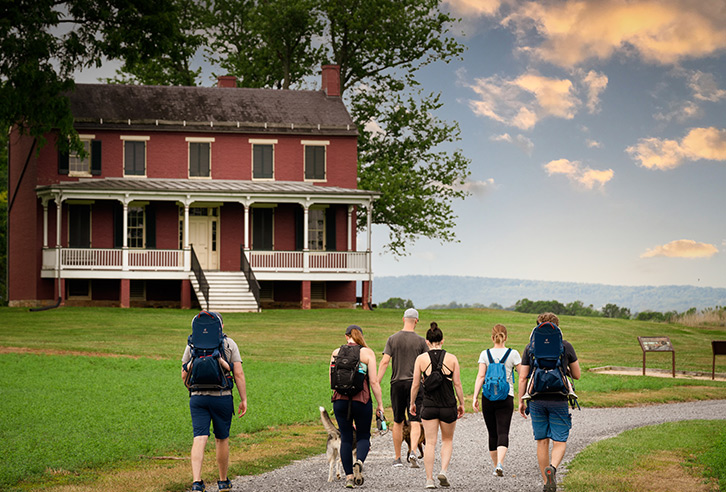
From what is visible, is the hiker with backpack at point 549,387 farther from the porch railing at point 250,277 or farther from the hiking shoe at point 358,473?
the porch railing at point 250,277

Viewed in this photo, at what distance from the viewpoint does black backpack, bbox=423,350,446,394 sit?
31.8 feet

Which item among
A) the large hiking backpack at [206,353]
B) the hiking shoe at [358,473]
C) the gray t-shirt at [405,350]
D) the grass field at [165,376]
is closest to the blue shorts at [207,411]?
the large hiking backpack at [206,353]

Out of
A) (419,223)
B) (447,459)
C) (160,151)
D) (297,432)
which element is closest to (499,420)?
(447,459)

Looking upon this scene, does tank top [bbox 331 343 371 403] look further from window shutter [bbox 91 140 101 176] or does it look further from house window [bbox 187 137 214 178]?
window shutter [bbox 91 140 101 176]

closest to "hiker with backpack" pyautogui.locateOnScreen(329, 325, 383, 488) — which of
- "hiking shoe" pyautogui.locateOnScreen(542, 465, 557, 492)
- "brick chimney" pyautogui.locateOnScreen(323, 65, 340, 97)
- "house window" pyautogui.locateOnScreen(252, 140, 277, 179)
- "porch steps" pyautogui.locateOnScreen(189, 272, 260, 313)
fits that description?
"hiking shoe" pyautogui.locateOnScreen(542, 465, 557, 492)

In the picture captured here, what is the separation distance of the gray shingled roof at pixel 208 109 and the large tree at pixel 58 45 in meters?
3.63

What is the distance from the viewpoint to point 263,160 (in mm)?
39906

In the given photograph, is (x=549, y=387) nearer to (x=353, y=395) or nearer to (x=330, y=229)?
(x=353, y=395)

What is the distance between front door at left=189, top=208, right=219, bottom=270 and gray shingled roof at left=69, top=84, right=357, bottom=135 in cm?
362

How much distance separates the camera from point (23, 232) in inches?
1551

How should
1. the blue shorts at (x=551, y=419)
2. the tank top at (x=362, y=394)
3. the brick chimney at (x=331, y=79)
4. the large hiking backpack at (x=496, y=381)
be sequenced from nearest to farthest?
the blue shorts at (x=551, y=419)
the tank top at (x=362, y=394)
the large hiking backpack at (x=496, y=381)
the brick chimney at (x=331, y=79)

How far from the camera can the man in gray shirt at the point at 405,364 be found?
10.6 meters

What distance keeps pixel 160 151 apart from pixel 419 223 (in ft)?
41.1

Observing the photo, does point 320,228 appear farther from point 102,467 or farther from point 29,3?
point 102,467
